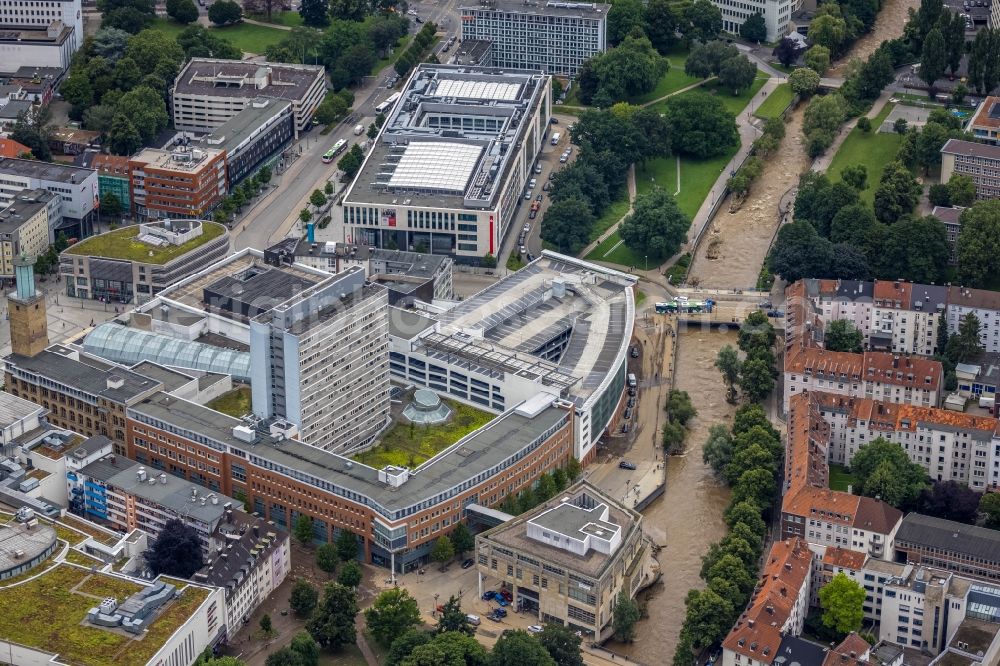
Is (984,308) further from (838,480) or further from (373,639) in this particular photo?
(373,639)

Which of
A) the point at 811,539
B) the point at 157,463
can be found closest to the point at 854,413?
the point at 811,539

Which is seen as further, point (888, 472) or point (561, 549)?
point (888, 472)

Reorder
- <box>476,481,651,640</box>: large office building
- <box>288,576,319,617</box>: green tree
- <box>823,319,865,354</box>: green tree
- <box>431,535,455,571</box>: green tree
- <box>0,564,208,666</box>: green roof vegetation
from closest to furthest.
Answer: <box>0,564,208,666</box>: green roof vegetation
<box>476,481,651,640</box>: large office building
<box>288,576,319,617</box>: green tree
<box>431,535,455,571</box>: green tree
<box>823,319,865,354</box>: green tree

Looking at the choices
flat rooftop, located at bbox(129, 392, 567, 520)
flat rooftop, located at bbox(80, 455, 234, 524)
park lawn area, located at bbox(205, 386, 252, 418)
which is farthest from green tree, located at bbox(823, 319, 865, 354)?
flat rooftop, located at bbox(80, 455, 234, 524)

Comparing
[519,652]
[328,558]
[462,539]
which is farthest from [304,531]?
[519,652]

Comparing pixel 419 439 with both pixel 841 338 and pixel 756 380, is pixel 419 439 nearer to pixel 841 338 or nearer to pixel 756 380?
pixel 756 380

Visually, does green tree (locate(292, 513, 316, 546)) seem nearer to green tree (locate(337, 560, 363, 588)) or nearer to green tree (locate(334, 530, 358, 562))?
green tree (locate(334, 530, 358, 562))

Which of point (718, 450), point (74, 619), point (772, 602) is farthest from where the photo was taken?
point (718, 450)
